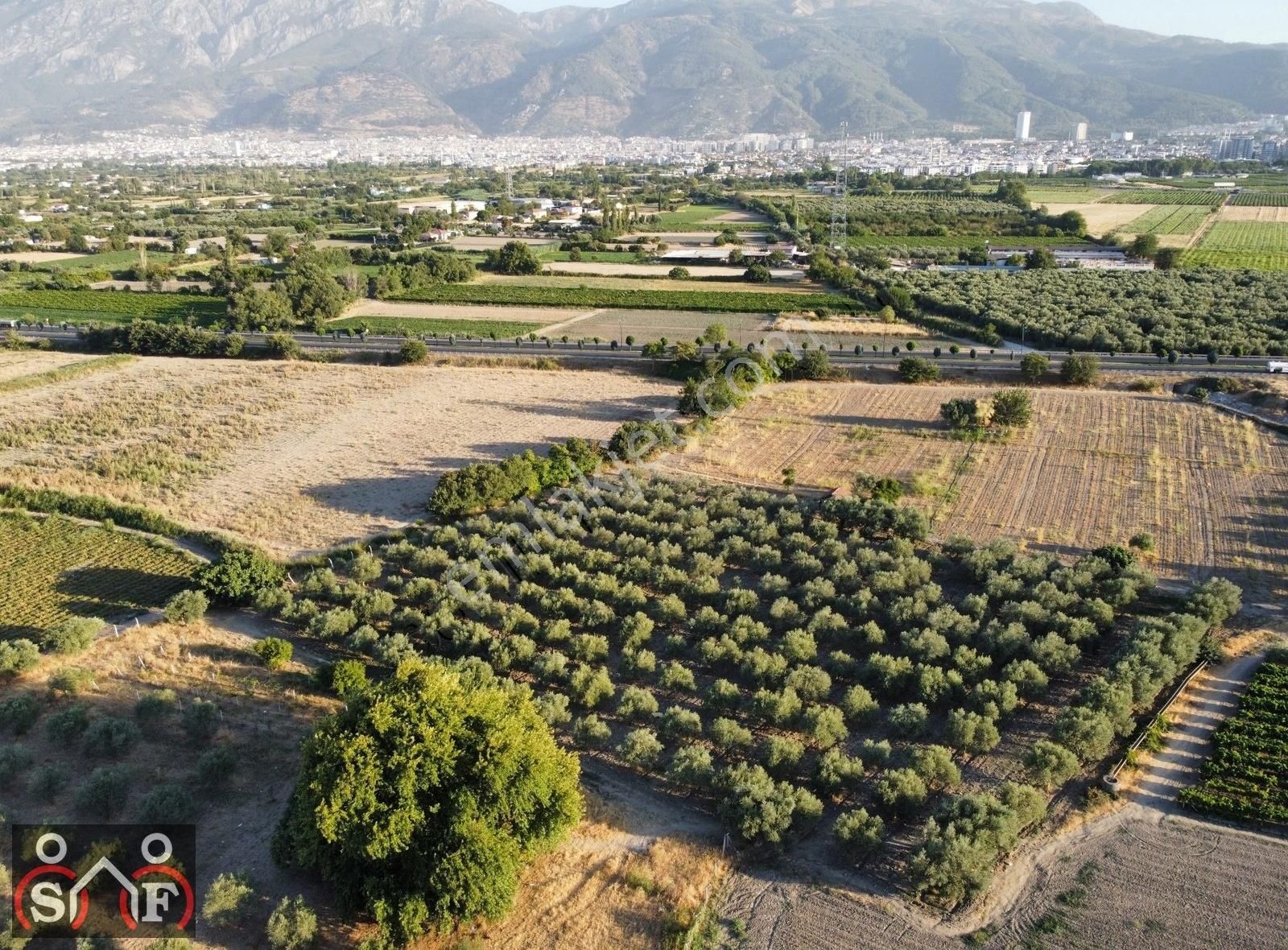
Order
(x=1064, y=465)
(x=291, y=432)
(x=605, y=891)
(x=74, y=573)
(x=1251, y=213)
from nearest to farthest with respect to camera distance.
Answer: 1. (x=605, y=891)
2. (x=74, y=573)
3. (x=1064, y=465)
4. (x=291, y=432)
5. (x=1251, y=213)

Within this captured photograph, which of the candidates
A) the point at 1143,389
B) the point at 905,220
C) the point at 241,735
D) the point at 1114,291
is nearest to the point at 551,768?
the point at 241,735

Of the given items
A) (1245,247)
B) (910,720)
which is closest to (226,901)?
(910,720)

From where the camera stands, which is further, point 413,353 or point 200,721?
point 413,353

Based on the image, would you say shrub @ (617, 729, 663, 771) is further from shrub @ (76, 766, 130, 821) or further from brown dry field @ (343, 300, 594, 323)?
brown dry field @ (343, 300, 594, 323)

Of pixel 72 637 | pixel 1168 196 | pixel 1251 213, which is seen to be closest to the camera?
pixel 72 637

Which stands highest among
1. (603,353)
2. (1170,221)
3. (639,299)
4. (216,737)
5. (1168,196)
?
(1168,196)

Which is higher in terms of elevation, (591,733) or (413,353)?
(413,353)

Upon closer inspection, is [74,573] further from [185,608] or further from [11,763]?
[11,763]
